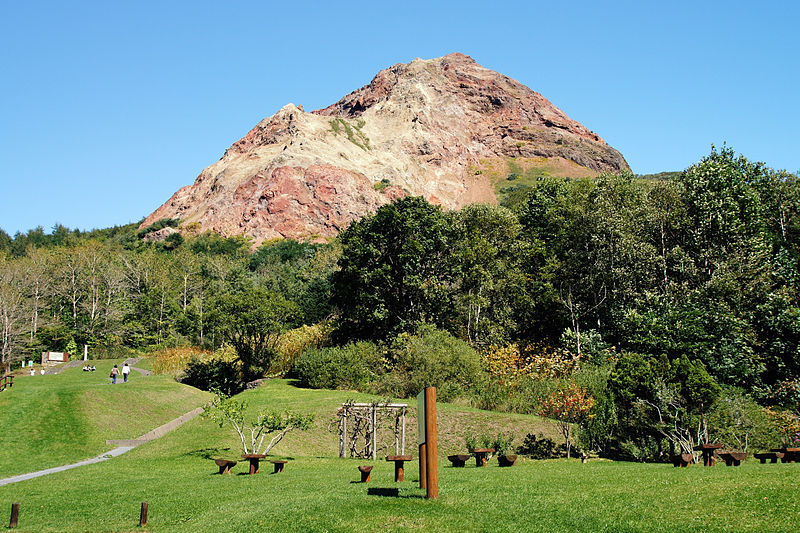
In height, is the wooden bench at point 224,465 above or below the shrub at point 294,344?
below

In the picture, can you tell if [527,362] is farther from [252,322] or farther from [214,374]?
[214,374]

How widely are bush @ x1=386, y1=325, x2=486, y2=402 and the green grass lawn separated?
1080 cm

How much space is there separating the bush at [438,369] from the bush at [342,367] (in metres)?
2.09

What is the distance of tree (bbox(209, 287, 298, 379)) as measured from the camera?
32562 millimetres

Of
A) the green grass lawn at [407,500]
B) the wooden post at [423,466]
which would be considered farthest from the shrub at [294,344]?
the wooden post at [423,466]

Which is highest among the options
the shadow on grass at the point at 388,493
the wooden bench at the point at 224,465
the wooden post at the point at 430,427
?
the wooden post at the point at 430,427

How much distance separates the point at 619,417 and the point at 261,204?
90.9m

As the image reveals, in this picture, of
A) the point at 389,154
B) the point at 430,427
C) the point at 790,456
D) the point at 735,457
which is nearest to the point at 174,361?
the point at 735,457

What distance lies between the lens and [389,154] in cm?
12525

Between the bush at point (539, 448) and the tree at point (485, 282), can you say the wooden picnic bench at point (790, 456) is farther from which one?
the tree at point (485, 282)

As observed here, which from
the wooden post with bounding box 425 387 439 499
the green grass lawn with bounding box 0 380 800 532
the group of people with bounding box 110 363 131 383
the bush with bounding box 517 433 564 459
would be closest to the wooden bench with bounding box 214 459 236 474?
the green grass lawn with bounding box 0 380 800 532

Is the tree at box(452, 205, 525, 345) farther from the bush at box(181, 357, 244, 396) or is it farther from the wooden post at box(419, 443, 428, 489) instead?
the wooden post at box(419, 443, 428, 489)

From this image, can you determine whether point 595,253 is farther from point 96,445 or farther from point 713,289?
point 96,445

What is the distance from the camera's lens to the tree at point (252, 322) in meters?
32.6
